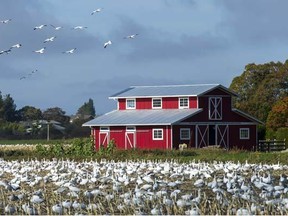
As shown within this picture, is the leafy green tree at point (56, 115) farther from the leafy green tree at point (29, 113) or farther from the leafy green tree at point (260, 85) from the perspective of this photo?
the leafy green tree at point (260, 85)

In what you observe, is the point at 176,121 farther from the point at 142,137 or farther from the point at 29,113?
→ the point at 29,113

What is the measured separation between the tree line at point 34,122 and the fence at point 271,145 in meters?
41.1

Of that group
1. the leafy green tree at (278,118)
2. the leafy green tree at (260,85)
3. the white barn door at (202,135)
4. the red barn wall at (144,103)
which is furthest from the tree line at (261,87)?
the white barn door at (202,135)

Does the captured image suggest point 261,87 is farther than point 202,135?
Yes

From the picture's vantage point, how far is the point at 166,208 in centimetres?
1947

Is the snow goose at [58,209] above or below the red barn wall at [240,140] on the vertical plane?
below

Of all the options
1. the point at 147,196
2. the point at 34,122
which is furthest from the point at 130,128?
the point at 34,122

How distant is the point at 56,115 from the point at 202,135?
3226 inches

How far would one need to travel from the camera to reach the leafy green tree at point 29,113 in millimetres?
140137

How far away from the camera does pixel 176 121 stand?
6112 cm

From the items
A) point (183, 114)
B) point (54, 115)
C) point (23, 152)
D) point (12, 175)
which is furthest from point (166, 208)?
point (54, 115)

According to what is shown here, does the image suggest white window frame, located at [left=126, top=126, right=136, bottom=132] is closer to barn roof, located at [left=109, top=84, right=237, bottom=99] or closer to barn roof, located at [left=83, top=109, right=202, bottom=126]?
barn roof, located at [left=83, top=109, right=202, bottom=126]

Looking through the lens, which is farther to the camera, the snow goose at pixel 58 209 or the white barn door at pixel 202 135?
the white barn door at pixel 202 135

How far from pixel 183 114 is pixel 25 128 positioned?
183ft
